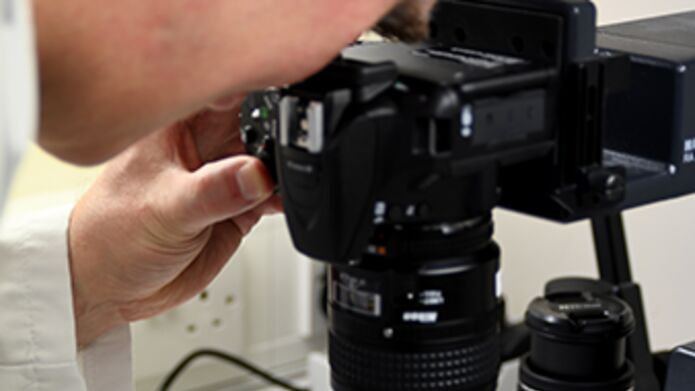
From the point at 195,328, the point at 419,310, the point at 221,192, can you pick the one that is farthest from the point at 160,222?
the point at 195,328

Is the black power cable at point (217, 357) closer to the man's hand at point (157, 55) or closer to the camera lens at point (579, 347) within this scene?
the camera lens at point (579, 347)

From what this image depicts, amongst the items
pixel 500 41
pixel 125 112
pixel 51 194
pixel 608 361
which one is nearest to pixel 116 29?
pixel 125 112

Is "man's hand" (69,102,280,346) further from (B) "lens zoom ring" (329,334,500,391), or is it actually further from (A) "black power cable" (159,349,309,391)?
(A) "black power cable" (159,349,309,391)

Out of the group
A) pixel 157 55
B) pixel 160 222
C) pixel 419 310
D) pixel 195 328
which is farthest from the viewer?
pixel 195 328

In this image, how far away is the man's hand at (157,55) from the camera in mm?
392

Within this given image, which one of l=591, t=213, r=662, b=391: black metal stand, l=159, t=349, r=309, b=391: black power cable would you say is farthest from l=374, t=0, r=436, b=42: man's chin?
l=159, t=349, r=309, b=391: black power cable

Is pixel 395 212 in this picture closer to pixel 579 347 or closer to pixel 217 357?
pixel 579 347

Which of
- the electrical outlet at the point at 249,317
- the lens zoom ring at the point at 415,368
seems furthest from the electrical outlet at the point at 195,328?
the lens zoom ring at the point at 415,368

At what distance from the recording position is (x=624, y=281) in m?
0.75

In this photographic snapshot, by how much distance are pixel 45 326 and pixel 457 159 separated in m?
0.33

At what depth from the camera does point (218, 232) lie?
2.32 feet

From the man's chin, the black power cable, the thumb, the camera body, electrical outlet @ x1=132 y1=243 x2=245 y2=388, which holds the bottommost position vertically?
the black power cable

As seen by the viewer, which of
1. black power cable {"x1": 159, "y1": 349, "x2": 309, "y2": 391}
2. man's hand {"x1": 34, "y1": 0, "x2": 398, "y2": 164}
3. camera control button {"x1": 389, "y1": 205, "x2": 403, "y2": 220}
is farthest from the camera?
black power cable {"x1": 159, "y1": 349, "x2": 309, "y2": 391}

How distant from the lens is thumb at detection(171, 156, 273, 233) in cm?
58
